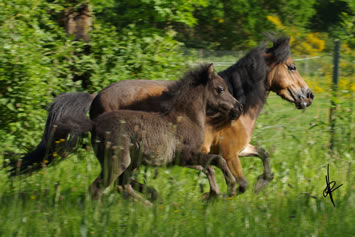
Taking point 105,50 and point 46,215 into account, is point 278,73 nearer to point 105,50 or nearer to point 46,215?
point 105,50

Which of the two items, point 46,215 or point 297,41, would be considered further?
point 297,41

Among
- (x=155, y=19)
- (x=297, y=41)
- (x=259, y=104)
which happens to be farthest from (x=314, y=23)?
(x=259, y=104)

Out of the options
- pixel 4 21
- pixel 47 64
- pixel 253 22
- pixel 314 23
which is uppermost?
pixel 4 21

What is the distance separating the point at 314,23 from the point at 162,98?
106 ft

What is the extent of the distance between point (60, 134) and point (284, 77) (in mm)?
3208

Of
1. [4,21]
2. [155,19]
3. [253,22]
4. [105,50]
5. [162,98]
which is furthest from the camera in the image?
[253,22]

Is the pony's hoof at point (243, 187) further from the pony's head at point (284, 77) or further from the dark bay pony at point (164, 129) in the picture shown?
the pony's head at point (284, 77)

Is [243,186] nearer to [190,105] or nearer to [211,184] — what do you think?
[211,184]

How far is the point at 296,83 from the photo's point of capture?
7.50 m

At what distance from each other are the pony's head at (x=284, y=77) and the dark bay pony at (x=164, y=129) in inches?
43.6

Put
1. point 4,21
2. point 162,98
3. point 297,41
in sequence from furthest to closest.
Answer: point 297,41 < point 4,21 < point 162,98

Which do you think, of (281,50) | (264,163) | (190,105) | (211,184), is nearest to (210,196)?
(211,184)

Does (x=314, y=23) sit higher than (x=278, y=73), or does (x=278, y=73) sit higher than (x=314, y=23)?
(x=278, y=73)

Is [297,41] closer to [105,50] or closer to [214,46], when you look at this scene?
[214,46]
